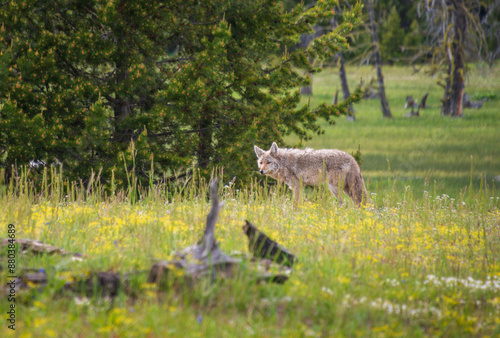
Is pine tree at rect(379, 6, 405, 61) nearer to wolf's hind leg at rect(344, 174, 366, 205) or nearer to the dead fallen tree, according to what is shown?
wolf's hind leg at rect(344, 174, 366, 205)

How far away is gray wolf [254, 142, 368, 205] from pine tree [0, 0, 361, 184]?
942mm

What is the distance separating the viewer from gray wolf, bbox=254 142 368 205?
10.5 m

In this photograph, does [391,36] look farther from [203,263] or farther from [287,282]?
[203,263]

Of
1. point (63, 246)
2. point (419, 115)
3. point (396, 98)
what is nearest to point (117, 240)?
point (63, 246)

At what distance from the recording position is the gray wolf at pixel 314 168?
10477 millimetres

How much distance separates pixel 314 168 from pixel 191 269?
22.0ft

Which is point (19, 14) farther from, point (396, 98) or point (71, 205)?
point (396, 98)

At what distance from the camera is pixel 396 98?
115 feet

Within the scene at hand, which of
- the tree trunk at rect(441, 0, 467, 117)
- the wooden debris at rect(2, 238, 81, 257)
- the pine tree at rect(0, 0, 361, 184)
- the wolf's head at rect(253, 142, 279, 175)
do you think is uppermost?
the tree trunk at rect(441, 0, 467, 117)

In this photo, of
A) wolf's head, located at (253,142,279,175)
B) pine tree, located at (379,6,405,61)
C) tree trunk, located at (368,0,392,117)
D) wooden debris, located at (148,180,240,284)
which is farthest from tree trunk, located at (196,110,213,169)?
pine tree, located at (379,6,405,61)

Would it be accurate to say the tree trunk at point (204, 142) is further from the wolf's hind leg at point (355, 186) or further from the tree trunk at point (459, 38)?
the tree trunk at point (459, 38)

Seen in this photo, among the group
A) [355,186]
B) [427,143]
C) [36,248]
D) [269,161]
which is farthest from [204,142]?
[427,143]

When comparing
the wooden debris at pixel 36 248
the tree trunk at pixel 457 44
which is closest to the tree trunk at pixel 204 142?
the wooden debris at pixel 36 248

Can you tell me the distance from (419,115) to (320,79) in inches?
665
